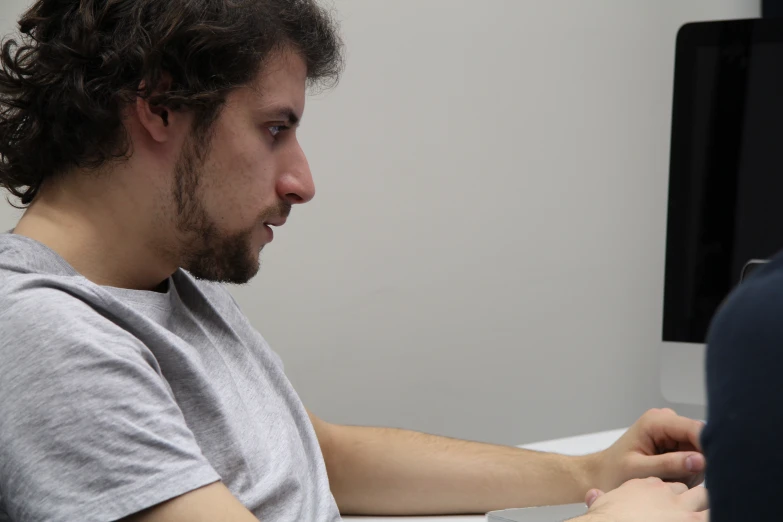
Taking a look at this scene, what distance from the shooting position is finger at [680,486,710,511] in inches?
34.4

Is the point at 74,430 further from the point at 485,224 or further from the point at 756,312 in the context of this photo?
the point at 485,224

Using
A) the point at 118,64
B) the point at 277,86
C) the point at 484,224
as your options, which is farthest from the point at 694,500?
the point at 484,224

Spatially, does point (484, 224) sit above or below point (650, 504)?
above

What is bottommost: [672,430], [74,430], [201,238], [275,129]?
[672,430]

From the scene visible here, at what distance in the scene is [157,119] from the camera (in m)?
0.95

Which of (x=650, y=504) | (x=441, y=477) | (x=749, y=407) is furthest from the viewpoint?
(x=441, y=477)

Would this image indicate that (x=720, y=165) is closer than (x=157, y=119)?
No

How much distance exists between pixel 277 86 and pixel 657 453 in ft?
Result: 2.08

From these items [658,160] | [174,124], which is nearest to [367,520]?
[174,124]

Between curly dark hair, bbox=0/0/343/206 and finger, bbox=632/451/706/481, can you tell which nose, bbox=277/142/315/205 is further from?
finger, bbox=632/451/706/481

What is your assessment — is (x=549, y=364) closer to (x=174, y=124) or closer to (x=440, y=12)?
(x=440, y=12)

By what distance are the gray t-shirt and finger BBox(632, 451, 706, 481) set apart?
0.44m

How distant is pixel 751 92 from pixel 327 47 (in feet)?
1.82

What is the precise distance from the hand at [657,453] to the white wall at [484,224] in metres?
0.87
